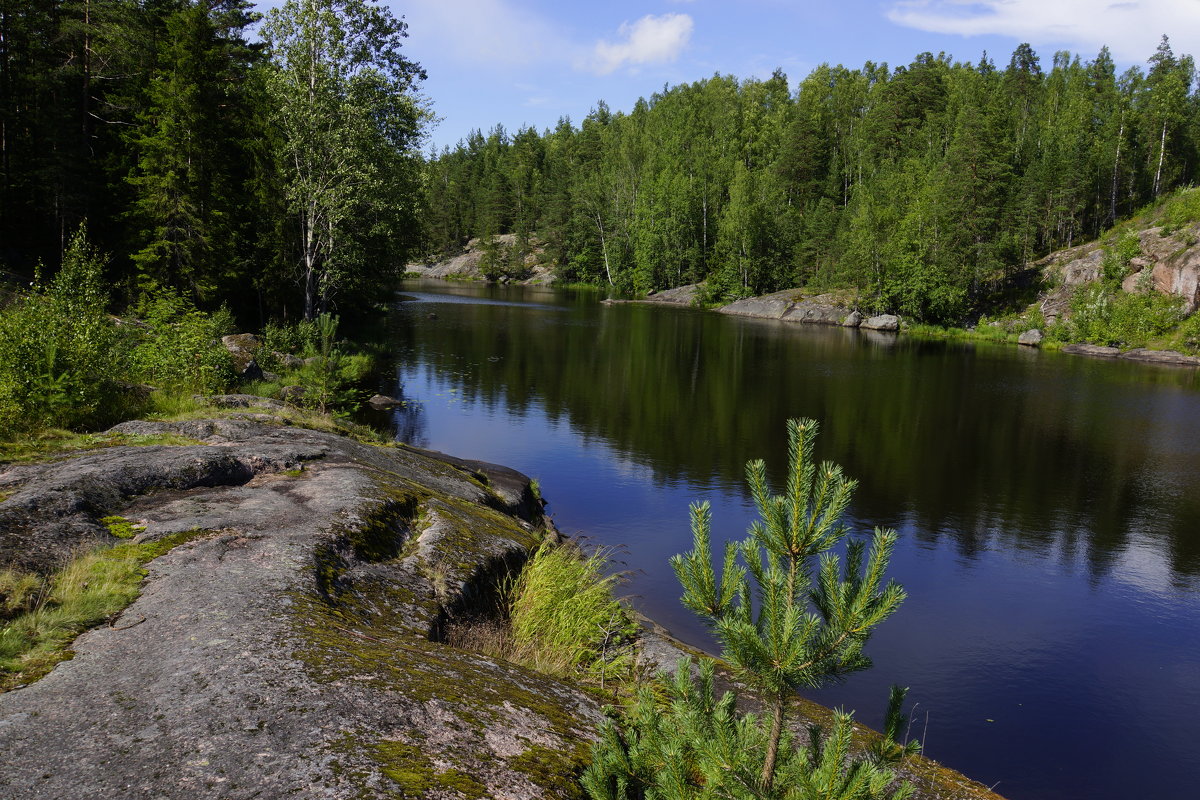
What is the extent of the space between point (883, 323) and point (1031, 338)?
1259 centimetres

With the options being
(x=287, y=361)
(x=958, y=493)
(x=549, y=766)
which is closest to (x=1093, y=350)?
(x=958, y=493)

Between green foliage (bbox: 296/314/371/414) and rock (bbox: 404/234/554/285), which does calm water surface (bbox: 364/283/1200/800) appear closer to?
green foliage (bbox: 296/314/371/414)

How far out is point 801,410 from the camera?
101 ft

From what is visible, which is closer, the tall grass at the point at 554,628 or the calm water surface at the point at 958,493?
the tall grass at the point at 554,628

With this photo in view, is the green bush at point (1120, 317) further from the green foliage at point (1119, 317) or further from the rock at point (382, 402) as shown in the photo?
the rock at point (382, 402)

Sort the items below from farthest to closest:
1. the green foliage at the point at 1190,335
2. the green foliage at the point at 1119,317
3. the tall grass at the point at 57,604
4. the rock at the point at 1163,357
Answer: the green foliage at the point at 1119,317 < the green foliage at the point at 1190,335 < the rock at the point at 1163,357 < the tall grass at the point at 57,604

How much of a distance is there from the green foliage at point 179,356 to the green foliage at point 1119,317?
62.8 m

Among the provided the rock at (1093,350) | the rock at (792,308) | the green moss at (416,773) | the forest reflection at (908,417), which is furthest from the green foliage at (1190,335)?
the green moss at (416,773)

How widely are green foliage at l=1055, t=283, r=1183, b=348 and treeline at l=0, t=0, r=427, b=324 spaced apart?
54956mm

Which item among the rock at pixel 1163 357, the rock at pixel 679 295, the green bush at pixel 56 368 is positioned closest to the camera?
the green bush at pixel 56 368

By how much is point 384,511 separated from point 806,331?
60.9 meters

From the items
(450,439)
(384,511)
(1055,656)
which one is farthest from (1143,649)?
(450,439)

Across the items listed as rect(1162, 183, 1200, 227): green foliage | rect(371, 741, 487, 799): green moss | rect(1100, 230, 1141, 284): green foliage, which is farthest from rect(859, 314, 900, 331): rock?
rect(371, 741, 487, 799): green moss

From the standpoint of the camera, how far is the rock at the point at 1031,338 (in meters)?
59.9
